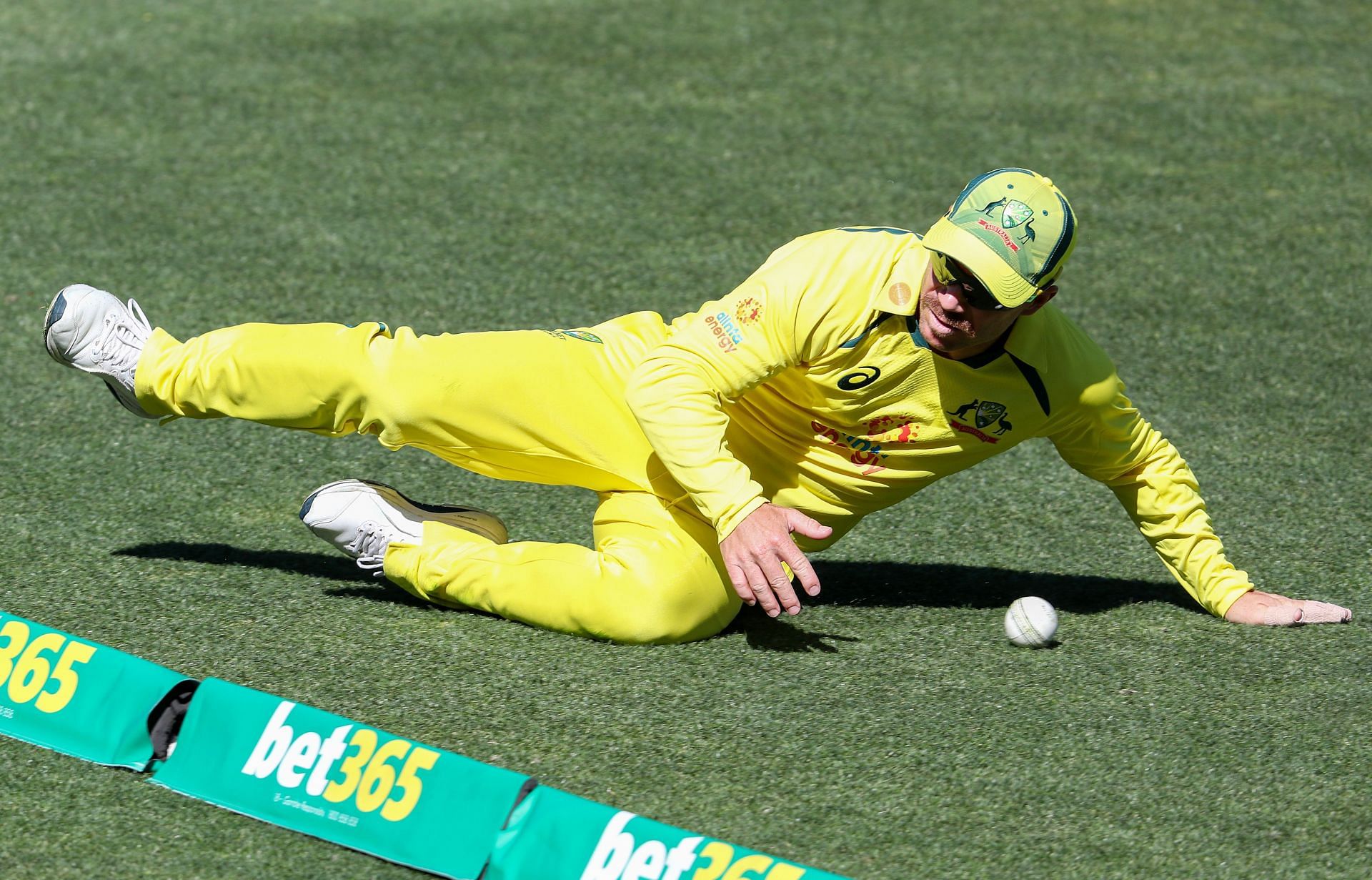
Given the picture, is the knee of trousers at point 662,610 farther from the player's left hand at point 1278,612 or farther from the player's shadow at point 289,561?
the player's left hand at point 1278,612

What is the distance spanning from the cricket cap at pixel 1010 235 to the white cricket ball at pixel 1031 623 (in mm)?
944

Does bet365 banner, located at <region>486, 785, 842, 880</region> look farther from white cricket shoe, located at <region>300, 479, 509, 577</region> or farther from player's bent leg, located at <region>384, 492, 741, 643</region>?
white cricket shoe, located at <region>300, 479, 509, 577</region>

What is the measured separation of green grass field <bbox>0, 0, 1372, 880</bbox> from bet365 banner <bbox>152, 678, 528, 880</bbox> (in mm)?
67

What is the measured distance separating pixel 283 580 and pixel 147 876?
142cm

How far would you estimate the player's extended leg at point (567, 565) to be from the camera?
3857 mm

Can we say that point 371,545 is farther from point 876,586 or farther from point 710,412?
point 876,586

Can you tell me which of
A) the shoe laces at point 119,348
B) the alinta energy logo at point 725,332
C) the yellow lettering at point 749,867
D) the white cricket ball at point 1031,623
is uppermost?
the alinta energy logo at point 725,332

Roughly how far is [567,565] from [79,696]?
1.21 metres

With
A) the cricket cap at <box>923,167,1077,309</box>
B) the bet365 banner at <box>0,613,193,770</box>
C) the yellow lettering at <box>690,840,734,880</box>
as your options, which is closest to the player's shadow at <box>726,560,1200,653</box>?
the cricket cap at <box>923,167,1077,309</box>

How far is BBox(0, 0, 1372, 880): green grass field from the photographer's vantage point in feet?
10.7

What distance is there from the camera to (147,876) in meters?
2.88

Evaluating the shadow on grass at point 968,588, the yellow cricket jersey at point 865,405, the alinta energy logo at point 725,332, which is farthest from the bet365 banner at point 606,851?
the shadow on grass at point 968,588

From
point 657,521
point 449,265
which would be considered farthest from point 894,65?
point 657,521

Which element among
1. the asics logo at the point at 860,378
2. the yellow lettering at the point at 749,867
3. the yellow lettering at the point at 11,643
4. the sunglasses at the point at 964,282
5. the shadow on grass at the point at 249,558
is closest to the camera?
the yellow lettering at the point at 749,867
